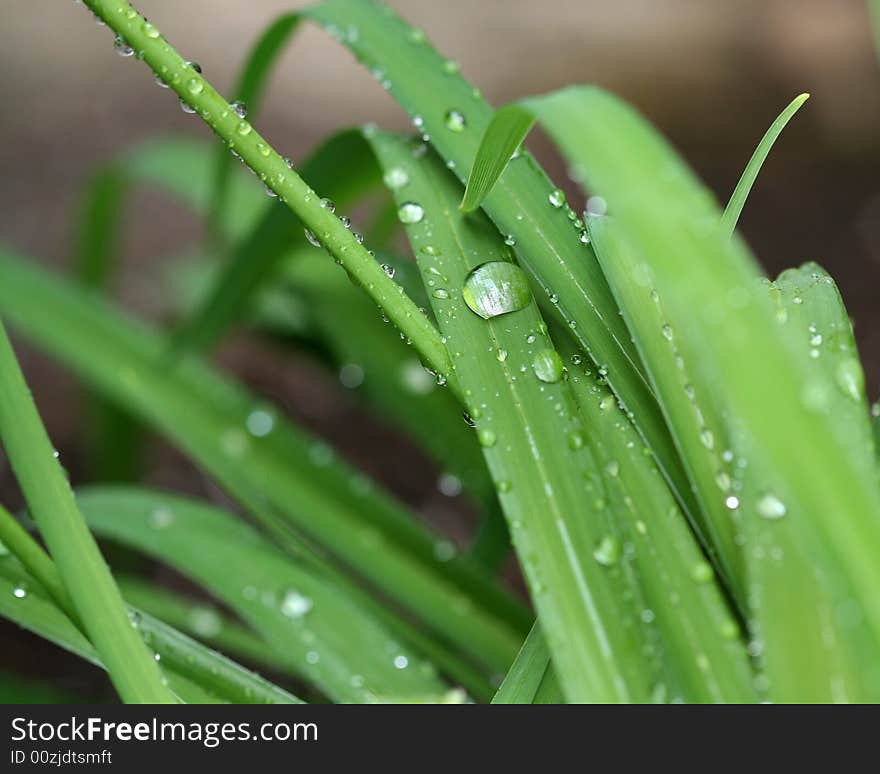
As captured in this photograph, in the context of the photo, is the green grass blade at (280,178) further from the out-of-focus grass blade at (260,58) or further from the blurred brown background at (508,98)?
the blurred brown background at (508,98)

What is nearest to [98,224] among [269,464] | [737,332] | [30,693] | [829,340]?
[269,464]

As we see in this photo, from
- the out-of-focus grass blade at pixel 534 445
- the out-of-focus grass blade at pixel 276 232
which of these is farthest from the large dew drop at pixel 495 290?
the out-of-focus grass blade at pixel 276 232

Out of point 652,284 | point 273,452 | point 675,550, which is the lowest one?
point 675,550

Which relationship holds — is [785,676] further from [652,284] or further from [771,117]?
[771,117]

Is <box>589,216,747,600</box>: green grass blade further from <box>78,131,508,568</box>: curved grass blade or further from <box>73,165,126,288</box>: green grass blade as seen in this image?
<box>73,165,126,288</box>: green grass blade

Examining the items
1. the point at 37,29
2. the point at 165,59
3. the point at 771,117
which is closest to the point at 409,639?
the point at 165,59
